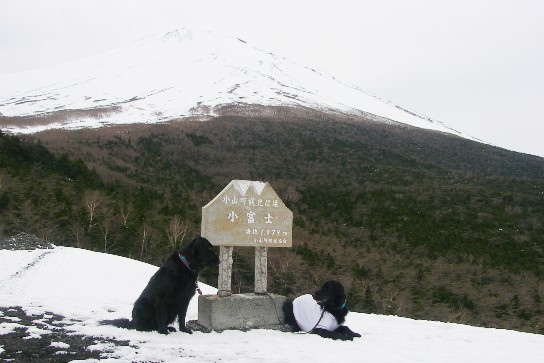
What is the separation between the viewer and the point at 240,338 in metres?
6.84

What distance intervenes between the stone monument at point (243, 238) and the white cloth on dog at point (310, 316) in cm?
43

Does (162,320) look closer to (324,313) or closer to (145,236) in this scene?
(324,313)

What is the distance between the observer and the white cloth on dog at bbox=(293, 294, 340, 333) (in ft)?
23.9

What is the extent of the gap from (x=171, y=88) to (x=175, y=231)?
72037 mm

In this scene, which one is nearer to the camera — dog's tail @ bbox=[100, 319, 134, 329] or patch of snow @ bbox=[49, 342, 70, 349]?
patch of snow @ bbox=[49, 342, 70, 349]

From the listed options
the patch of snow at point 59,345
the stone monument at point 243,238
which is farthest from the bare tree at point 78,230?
the patch of snow at point 59,345

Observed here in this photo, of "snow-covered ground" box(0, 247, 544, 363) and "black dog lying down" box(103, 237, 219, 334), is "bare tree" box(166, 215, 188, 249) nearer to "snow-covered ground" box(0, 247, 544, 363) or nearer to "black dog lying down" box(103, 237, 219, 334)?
"snow-covered ground" box(0, 247, 544, 363)

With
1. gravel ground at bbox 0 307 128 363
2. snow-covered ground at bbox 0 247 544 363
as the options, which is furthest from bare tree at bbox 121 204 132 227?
gravel ground at bbox 0 307 128 363

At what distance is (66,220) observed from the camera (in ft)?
87.0

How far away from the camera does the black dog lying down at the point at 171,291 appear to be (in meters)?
6.65

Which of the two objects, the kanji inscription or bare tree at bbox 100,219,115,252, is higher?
the kanji inscription

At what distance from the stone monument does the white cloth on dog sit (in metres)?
0.43

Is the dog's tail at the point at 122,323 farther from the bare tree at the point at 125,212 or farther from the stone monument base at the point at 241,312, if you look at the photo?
the bare tree at the point at 125,212

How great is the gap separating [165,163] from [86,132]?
13.6 metres
